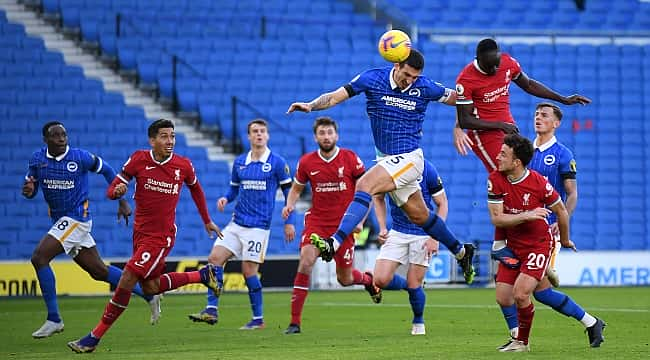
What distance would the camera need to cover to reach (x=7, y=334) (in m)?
13.9

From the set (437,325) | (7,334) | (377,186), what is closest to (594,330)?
(377,186)

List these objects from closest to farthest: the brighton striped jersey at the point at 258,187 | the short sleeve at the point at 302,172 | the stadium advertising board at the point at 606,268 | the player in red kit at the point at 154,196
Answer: the player in red kit at the point at 154,196
the short sleeve at the point at 302,172
the brighton striped jersey at the point at 258,187
the stadium advertising board at the point at 606,268

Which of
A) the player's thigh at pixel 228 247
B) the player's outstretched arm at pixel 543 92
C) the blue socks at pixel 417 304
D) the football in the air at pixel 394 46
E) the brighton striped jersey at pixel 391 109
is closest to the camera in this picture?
the football in the air at pixel 394 46

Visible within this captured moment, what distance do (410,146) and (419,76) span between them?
65 centimetres

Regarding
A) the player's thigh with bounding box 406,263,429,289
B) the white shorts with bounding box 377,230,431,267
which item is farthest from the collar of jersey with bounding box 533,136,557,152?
the player's thigh with bounding box 406,263,429,289

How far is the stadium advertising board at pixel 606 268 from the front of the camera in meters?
24.7

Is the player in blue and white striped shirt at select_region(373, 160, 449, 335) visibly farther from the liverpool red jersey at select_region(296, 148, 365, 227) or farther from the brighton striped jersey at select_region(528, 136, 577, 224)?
the brighton striped jersey at select_region(528, 136, 577, 224)

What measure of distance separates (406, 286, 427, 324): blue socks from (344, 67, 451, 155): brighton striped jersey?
2.45 m

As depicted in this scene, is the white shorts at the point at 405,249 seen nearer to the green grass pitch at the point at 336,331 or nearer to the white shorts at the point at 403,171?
the green grass pitch at the point at 336,331

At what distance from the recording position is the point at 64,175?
14.2 meters

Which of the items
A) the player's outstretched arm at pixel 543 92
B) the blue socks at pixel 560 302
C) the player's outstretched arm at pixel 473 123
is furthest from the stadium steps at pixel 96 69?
the blue socks at pixel 560 302

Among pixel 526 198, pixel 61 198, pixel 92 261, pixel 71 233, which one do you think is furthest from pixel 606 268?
pixel 526 198

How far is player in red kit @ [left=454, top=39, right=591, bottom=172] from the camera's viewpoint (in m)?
11.5

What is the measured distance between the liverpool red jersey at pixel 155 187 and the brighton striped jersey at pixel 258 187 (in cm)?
283
